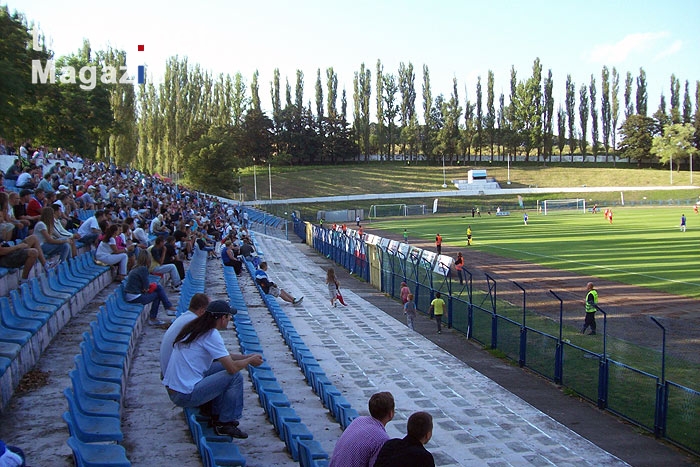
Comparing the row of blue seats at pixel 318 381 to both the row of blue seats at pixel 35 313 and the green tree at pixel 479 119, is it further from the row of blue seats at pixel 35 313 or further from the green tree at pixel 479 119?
the green tree at pixel 479 119

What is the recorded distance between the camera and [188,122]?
302 feet

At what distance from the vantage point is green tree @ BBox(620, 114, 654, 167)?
117500 millimetres

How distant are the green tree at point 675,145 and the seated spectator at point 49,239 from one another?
11190cm

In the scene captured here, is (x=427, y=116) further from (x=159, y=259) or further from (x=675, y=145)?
(x=159, y=259)

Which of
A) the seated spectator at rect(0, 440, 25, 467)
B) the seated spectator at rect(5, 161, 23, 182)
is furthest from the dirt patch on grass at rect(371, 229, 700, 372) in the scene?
the seated spectator at rect(5, 161, 23, 182)

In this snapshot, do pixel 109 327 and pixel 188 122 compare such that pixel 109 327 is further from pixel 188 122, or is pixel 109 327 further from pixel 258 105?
pixel 258 105

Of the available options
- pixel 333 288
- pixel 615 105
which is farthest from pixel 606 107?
pixel 333 288

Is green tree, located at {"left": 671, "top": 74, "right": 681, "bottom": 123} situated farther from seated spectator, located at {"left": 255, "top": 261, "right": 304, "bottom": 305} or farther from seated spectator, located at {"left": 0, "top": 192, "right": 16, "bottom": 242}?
seated spectator, located at {"left": 0, "top": 192, "right": 16, "bottom": 242}

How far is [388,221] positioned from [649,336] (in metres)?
56.9

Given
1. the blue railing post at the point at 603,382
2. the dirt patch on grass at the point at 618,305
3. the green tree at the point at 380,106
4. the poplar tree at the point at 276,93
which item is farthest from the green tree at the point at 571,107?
the blue railing post at the point at 603,382

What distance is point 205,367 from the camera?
6215 millimetres

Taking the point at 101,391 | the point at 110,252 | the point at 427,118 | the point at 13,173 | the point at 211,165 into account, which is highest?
the point at 427,118

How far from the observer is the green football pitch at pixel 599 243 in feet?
94.9

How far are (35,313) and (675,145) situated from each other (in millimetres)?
118436
